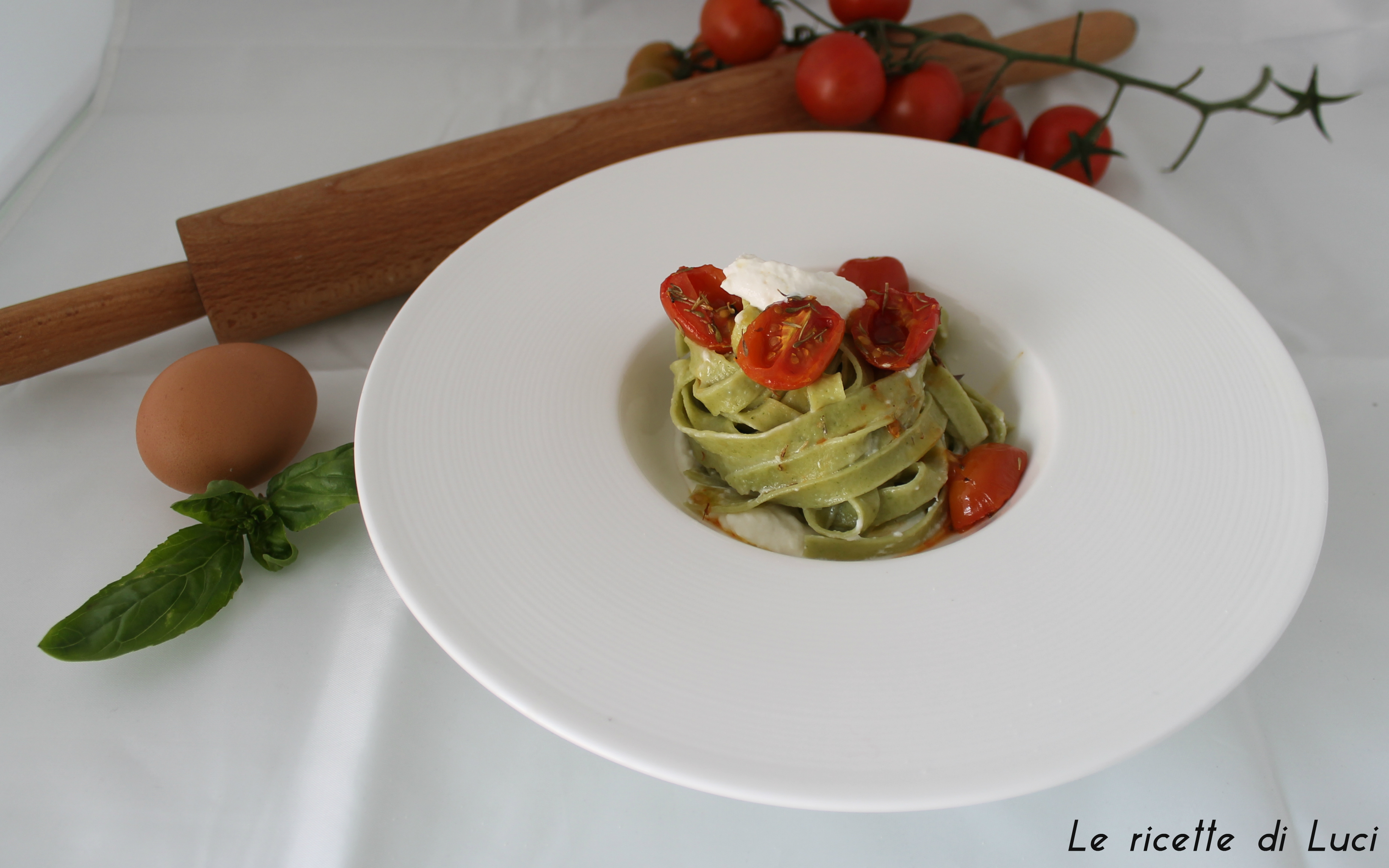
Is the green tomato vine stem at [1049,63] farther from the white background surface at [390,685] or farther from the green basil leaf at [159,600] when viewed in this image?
the green basil leaf at [159,600]

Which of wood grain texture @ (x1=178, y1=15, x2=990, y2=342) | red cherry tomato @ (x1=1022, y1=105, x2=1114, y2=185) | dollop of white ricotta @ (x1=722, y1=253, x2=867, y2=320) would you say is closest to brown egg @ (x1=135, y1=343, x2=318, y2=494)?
wood grain texture @ (x1=178, y1=15, x2=990, y2=342)

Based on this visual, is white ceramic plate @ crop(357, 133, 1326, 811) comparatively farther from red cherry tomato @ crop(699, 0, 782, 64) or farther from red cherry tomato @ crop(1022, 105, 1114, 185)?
red cherry tomato @ crop(699, 0, 782, 64)

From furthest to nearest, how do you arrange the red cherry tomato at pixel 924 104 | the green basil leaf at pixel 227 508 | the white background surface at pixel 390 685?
the red cherry tomato at pixel 924 104
the green basil leaf at pixel 227 508
the white background surface at pixel 390 685

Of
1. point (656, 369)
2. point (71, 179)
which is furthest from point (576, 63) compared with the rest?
point (656, 369)

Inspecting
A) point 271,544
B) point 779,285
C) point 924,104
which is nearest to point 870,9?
point 924,104

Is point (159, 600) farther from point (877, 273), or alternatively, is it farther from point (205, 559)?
point (877, 273)

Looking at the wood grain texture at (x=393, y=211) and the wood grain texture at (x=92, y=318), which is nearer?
the wood grain texture at (x=92, y=318)

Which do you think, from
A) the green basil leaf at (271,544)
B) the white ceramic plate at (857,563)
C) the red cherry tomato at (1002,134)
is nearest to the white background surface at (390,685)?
the green basil leaf at (271,544)
